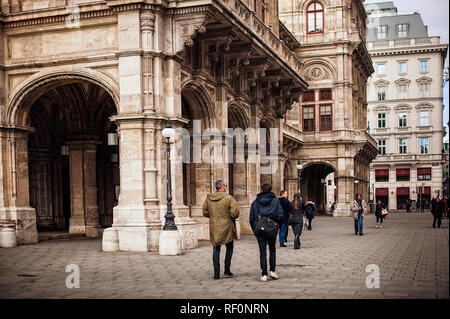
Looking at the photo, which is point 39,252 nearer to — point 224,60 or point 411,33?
point 224,60

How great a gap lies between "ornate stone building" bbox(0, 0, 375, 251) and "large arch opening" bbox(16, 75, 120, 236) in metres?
0.05

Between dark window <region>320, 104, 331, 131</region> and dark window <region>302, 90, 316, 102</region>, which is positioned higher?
dark window <region>302, 90, 316, 102</region>

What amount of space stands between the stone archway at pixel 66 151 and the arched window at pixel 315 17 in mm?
29058

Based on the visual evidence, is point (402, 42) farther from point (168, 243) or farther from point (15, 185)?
point (168, 243)

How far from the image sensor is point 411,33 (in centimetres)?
7931

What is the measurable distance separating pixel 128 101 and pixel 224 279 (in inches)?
290

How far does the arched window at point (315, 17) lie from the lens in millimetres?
48688

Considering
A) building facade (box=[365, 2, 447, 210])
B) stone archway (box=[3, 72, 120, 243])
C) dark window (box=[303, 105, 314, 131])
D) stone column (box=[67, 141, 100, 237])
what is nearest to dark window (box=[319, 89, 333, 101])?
dark window (box=[303, 105, 314, 131])

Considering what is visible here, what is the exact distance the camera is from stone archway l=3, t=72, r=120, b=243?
1769cm

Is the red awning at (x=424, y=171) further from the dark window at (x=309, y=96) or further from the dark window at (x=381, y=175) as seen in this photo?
the dark window at (x=309, y=96)

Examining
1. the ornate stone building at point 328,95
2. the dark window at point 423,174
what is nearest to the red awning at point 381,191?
the dark window at point 423,174

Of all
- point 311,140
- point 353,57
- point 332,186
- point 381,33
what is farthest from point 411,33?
point 311,140

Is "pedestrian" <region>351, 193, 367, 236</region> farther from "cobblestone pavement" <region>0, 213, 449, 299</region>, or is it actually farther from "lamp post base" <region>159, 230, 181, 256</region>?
"lamp post base" <region>159, 230, 181, 256</region>

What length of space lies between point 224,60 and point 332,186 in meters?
63.6
